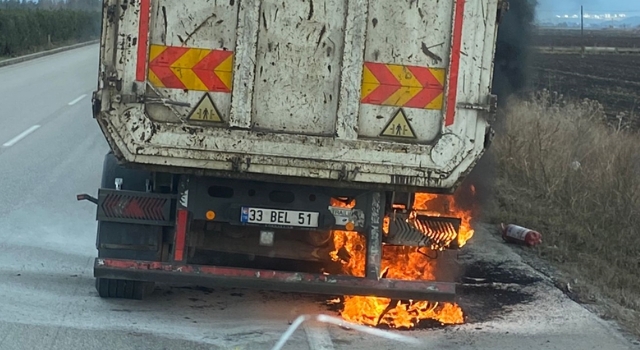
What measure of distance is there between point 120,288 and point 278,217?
49.1 inches

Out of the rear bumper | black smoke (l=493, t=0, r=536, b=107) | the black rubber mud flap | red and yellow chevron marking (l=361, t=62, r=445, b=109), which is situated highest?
black smoke (l=493, t=0, r=536, b=107)

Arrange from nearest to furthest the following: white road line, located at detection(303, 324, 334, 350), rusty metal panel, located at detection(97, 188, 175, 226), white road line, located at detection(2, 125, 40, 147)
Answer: white road line, located at detection(303, 324, 334, 350) → rusty metal panel, located at detection(97, 188, 175, 226) → white road line, located at detection(2, 125, 40, 147)

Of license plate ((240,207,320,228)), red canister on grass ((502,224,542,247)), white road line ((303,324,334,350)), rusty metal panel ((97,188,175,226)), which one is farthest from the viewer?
red canister on grass ((502,224,542,247))

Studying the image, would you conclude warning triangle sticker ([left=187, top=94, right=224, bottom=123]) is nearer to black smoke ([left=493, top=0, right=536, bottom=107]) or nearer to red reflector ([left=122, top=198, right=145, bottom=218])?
red reflector ([left=122, top=198, right=145, bottom=218])

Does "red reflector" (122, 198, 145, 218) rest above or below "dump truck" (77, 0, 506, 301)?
below

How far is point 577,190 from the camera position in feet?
36.8

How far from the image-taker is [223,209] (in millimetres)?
6426

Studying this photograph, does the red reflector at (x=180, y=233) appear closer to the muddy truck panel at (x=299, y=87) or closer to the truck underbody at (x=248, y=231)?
the truck underbody at (x=248, y=231)

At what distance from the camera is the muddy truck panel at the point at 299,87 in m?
6.09

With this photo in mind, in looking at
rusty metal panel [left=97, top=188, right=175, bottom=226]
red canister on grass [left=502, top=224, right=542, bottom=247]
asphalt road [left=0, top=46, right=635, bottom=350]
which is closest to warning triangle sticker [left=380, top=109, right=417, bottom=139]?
asphalt road [left=0, top=46, right=635, bottom=350]

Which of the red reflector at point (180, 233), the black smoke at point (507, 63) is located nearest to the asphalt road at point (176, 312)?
the red reflector at point (180, 233)

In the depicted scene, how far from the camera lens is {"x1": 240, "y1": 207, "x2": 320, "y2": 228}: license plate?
20.9 feet

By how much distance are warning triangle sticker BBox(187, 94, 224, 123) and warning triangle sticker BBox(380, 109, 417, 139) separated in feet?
3.40

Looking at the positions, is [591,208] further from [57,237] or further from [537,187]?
[57,237]
